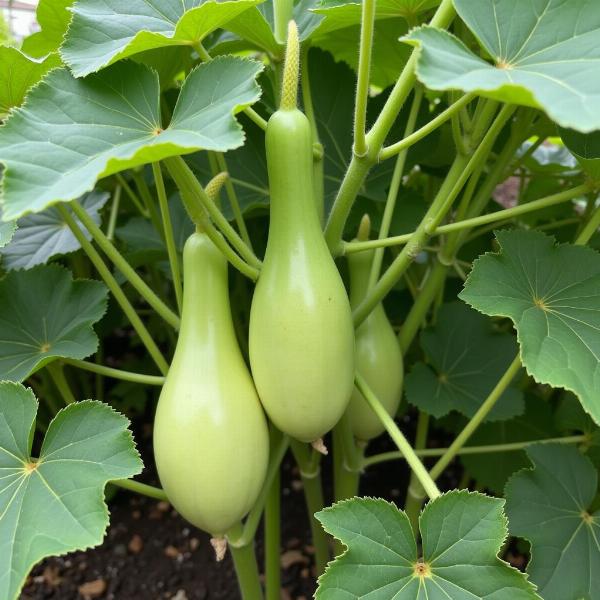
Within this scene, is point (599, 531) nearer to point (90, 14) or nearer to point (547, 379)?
point (547, 379)

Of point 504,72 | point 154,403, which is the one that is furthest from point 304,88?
point 154,403

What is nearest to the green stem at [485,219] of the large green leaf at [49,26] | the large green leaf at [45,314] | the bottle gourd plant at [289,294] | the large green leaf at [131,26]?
the bottle gourd plant at [289,294]

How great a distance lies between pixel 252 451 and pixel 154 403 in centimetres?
103

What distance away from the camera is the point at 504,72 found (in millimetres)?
625

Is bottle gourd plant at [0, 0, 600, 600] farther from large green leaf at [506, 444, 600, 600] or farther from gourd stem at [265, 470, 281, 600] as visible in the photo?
gourd stem at [265, 470, 281, 600]

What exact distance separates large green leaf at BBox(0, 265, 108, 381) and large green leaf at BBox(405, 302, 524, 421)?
540 millimetres

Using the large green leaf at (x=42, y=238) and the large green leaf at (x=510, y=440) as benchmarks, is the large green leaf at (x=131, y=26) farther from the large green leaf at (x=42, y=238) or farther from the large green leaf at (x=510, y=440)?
the large green leaf at (x=510, y=440)

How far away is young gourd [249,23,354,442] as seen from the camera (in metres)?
0.72

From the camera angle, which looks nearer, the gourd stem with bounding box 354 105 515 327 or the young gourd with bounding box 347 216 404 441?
the gourd stem with bounding box 354 105 515 327

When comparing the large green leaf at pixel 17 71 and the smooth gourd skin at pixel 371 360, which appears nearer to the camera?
the large green leaf at pixel 17 71

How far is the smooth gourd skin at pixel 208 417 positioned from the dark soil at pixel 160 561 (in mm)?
663

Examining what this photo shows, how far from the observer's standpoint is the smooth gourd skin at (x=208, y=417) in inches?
29.1

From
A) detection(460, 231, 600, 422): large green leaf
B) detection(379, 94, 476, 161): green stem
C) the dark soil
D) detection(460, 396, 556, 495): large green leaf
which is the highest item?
detection(379, 94, 476, 161): green stem

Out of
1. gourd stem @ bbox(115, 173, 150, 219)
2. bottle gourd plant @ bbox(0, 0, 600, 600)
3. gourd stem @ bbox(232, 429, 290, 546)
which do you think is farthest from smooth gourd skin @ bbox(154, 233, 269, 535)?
gourd stem @ bbox(115, 173, 150, 219)
